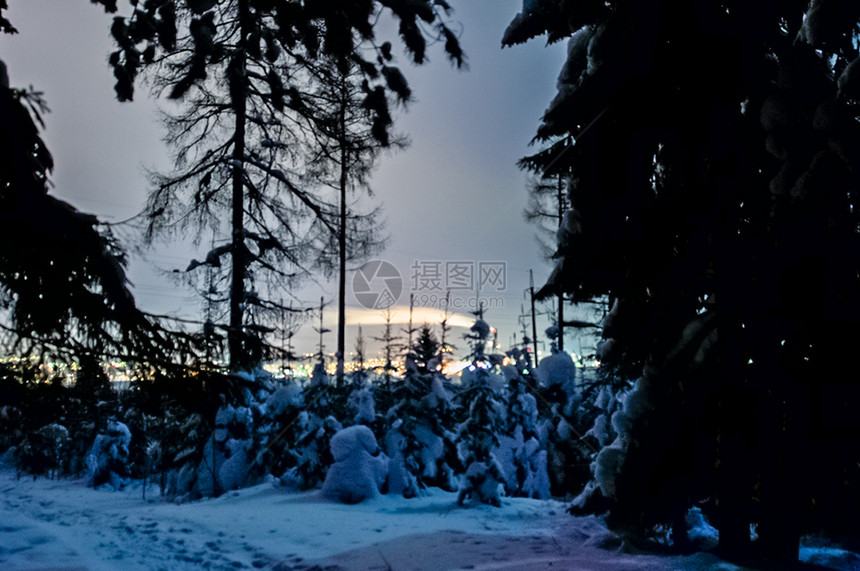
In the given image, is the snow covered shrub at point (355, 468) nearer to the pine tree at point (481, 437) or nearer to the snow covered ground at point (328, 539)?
the snow covered ground at point (328, 539)

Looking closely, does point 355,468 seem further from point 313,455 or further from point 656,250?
point 656,250

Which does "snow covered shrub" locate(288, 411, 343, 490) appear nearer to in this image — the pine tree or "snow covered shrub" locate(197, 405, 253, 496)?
"snow covered shrub" locate(197, 405, 253, 496)

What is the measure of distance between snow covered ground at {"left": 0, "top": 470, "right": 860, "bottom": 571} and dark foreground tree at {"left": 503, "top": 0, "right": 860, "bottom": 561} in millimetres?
856

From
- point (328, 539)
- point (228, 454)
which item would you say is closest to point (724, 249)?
point (328, 539)

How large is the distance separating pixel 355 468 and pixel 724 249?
728 cm

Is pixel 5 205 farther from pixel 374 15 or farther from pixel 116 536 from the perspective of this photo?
pixel 116 536

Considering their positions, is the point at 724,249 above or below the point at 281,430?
above

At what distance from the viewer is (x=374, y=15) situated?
3.22 meters

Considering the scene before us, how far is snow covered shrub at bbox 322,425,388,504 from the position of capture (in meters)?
10.4

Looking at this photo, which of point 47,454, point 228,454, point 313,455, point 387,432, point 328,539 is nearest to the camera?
point 328,539

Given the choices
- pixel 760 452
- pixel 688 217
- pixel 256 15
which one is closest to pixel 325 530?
pixel 760 452

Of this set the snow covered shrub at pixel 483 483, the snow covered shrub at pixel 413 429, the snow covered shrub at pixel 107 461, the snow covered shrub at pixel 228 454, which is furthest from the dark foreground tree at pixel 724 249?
the snow covered shrub at pixel 107 461

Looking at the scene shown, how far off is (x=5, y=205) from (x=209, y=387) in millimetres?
1844

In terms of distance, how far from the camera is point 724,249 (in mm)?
5805
